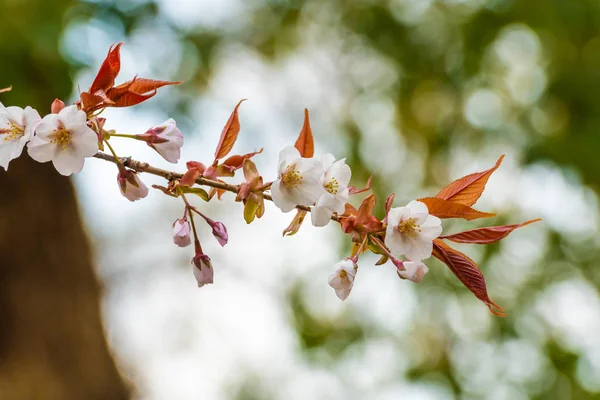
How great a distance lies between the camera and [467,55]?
220 cm

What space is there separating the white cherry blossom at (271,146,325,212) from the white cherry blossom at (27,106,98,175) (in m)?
0.12

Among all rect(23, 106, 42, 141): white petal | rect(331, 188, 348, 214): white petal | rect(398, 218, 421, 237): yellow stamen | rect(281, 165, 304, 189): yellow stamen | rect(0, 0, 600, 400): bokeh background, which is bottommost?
rect(0, 0, 600, 400): bokeh background

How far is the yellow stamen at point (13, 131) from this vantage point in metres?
0.39

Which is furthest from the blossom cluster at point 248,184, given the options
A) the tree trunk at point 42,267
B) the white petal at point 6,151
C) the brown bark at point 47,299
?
the brown bark at point 47,299

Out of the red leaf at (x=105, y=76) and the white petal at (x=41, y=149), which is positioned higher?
the red leaf at (x=105, y=76)

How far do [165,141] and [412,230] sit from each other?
7.3 inches

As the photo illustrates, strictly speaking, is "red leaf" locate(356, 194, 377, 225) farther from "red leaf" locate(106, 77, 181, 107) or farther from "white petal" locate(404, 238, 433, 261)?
"red leaf" locate(106, 77, 181, 107)

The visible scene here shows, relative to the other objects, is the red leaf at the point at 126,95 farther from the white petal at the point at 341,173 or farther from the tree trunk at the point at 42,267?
the tree trunk at the point at 42,267

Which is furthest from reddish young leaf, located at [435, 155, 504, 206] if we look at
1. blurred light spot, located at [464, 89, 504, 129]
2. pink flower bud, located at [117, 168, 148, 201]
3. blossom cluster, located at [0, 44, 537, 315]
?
blurred light spot, located at [464, 89, 504, 129]

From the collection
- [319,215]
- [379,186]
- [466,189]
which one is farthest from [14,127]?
[379,186]

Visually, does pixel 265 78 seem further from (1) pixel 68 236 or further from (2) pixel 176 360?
(2) pixel 176 360

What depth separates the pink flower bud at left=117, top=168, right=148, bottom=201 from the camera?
0.39 m

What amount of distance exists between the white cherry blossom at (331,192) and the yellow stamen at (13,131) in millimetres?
205

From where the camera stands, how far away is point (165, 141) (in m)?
0.42
